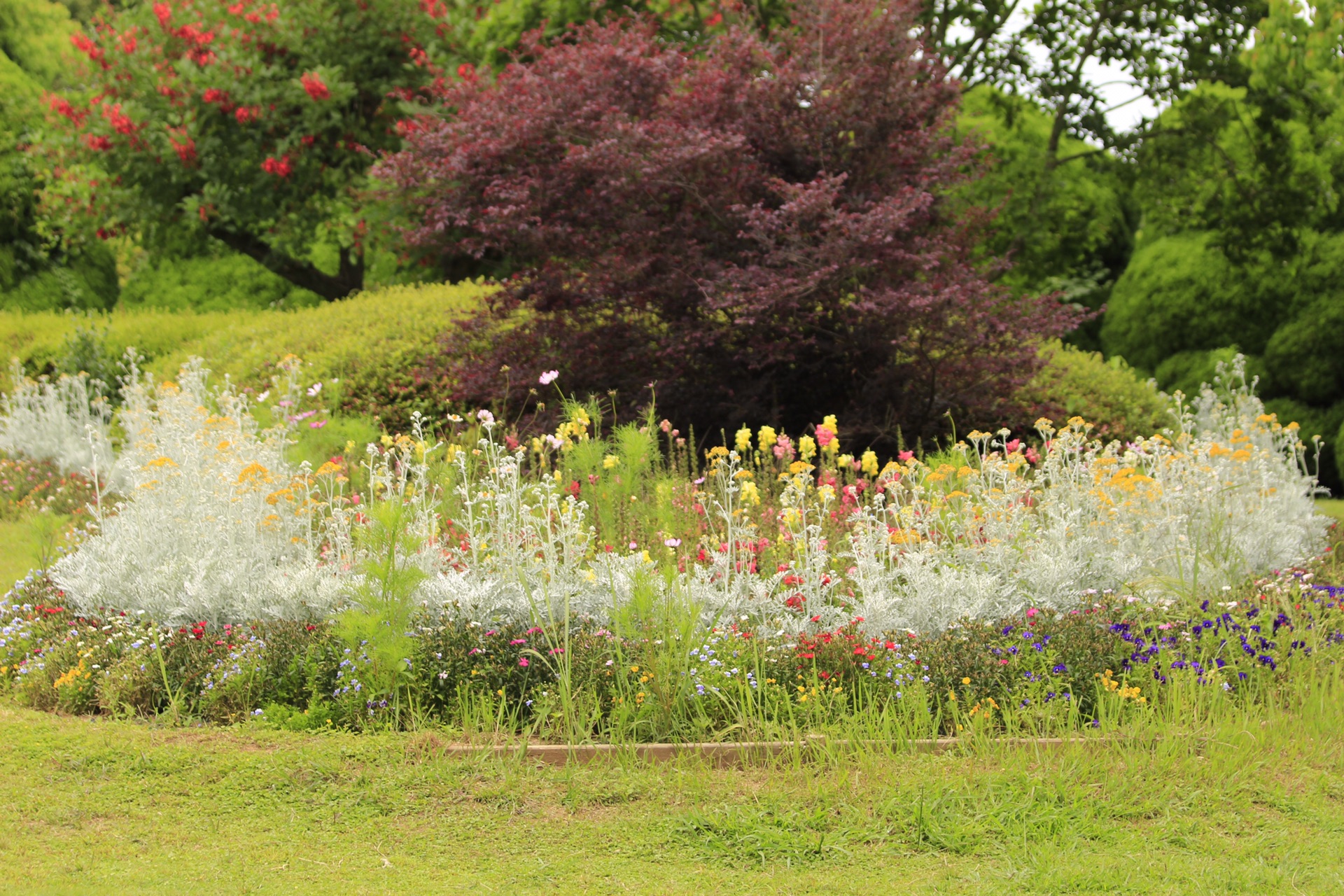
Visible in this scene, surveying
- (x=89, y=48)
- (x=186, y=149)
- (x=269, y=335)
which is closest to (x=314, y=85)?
(x=186, y=149)

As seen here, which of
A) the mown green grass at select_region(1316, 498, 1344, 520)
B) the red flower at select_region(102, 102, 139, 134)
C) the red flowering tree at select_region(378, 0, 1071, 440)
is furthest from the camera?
the red flower at select_region(102, 102, 139, 134)

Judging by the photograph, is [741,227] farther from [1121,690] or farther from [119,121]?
[119,121]

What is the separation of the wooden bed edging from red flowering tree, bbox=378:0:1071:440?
3561 millimetres

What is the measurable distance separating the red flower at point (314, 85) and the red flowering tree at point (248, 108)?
0.05 feet

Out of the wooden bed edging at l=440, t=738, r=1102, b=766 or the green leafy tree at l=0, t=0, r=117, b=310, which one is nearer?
the wooden bed edging at l=440, t=738, r=1102, b=766

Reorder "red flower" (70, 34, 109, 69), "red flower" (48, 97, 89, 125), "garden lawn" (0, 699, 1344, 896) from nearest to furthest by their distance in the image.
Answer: "garden lawn" (0, 699, 1344, 896) → "red flower" (70, 34, 109, 69) → "red flower" (48, 97, 89, 125)

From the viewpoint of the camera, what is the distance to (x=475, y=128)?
7.51 metres

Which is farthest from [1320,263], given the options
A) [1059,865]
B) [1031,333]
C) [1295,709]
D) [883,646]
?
[1059,865]

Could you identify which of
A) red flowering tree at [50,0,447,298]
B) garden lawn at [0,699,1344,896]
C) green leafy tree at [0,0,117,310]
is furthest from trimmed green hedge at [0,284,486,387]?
garden lawn at [0,699,1344,896]

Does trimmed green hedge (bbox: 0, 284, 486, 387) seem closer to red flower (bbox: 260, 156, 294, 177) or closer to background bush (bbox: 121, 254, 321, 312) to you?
red flower (bbox: 260, 156, 294, 177)

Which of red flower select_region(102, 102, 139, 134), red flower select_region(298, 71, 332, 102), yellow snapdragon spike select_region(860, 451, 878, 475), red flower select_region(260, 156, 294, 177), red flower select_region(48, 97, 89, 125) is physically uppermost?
red flower select_region(48, 97, 89, 125)

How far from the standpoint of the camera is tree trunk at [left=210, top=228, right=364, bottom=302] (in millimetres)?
14398

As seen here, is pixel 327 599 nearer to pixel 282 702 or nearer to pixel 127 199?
pixel 282 702

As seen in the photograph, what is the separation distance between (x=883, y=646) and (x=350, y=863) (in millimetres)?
1978
